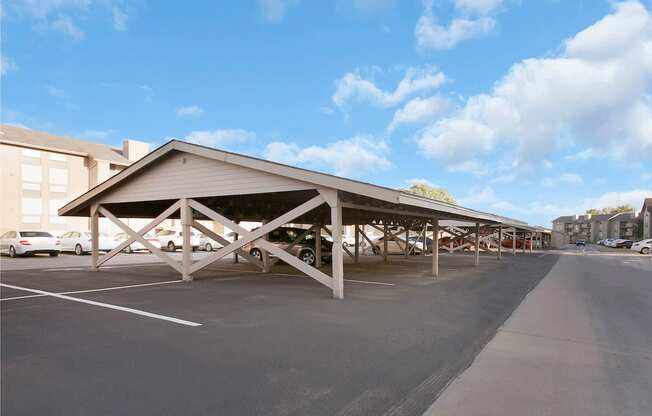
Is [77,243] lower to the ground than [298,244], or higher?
lower

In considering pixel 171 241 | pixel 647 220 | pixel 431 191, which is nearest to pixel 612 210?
pixel 647 220

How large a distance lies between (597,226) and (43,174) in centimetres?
12585

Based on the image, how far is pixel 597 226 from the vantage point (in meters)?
107

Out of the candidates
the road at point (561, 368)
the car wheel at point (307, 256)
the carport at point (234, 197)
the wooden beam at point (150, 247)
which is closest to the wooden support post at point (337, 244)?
the carport at point (234, 197)

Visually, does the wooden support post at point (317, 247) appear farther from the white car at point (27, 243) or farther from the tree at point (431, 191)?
the tree at point (431, 191)

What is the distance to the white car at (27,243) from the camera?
64.1 feet

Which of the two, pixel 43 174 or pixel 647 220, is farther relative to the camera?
pixel 647 220

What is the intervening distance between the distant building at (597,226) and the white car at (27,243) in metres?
81.7

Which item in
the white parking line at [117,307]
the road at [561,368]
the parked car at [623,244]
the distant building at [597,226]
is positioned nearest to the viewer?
the road at [561,368]

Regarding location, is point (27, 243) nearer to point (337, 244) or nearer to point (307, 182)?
point (307, 182)

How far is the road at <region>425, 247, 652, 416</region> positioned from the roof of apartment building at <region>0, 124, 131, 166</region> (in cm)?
3184

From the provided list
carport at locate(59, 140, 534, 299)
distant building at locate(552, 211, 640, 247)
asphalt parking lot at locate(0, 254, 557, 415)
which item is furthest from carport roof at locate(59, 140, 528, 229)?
distant building at locate(552, 211, 640, 247)

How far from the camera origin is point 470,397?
11.2ft

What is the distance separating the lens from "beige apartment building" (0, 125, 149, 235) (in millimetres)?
25969
